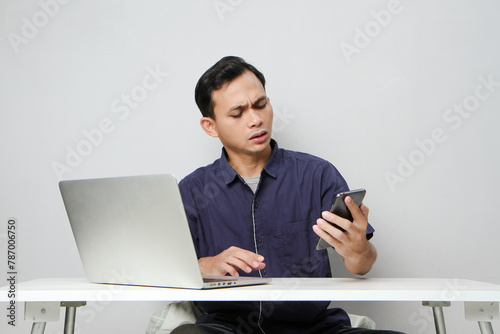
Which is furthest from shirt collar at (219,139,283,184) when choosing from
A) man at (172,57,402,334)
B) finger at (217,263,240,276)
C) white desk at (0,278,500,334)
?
white desk at (0,278,500,334)

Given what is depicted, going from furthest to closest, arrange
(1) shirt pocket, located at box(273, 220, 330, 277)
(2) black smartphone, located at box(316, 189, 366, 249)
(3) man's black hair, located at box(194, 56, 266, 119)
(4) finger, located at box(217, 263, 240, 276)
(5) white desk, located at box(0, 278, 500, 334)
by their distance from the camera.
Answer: (3) man's black hair, located at box(194, 56, 266, 119), (1) shirt pocket, located at box(273, 220, 330, 277), (4) finger, located at box(217, 263, 240, 276), (2) black smartphone, located at box(316, 189, 366, 249), (5) white desk, located at box(0, 278, 500, 334)

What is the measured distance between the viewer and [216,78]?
184 centimetres

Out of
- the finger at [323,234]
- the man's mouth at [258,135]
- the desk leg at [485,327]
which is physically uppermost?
the man's mouth at [258,135]

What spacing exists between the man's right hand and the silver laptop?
4 centimetres

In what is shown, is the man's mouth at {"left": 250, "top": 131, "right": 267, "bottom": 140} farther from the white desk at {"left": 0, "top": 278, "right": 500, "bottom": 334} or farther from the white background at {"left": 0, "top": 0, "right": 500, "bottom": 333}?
the white desk at {"left": 0, "top": 278, "right": 500, "bottom": 334}

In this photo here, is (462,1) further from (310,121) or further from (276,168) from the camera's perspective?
(276,168)

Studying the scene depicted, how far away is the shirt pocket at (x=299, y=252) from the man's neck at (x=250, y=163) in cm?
24

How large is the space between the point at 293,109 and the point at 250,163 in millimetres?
469

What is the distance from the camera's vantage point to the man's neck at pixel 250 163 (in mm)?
1860

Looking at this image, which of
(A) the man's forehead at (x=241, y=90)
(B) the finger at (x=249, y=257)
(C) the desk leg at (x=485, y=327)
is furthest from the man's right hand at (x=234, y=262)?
(A) the man's forehead at (x=241, y=90)

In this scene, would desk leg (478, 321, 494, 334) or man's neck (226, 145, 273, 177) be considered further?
man's neck (226, 145, 273, 177)

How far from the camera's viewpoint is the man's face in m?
1.75

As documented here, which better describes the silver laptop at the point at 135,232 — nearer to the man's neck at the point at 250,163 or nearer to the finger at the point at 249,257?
the finger at the point at 249,257

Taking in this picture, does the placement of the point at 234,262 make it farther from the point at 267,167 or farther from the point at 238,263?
the point at 267,167
